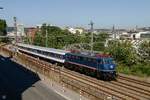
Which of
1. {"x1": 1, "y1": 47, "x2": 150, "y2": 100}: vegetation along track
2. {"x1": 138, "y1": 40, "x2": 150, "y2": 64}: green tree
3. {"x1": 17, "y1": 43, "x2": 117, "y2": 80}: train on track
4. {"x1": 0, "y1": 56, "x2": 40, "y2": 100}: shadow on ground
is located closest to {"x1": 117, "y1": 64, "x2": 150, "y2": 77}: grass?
{"x1": 138, "y1": 40, "x2": 150, "y2": 64}: green tree

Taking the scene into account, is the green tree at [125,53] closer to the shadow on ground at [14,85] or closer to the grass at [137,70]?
the grass at [137,70]

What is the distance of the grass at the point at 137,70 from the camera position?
46.1 metres

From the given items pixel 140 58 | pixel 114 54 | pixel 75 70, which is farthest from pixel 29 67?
pixel 140 58

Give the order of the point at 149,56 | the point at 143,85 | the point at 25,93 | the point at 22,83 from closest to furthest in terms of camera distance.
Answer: the point at 25,93 → the point at 143,85 → the point at 22,83 → the point at 149,56

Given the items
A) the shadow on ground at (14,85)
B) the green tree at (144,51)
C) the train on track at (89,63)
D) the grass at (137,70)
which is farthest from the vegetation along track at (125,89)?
the green tree at (144,51)

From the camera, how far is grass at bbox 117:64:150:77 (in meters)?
46.1

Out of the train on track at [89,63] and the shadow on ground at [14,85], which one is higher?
the train on track at [89,63]

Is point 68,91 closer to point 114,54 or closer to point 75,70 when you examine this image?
point 75,70

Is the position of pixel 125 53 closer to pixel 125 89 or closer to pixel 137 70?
pixel 137 70

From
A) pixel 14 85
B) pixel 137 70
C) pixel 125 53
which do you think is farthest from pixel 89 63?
pixel 125 53

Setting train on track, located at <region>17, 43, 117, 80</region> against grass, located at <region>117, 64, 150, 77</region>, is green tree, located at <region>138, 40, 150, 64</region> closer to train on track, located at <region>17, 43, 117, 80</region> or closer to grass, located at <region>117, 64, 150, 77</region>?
grass, located at <region>117, 64, 150, 77</region>

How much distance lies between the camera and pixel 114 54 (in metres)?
55.5

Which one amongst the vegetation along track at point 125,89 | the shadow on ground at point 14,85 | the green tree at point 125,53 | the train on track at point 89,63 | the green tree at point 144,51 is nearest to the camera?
the vegetation along track at point 125,89

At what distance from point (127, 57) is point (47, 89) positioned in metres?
23.5
